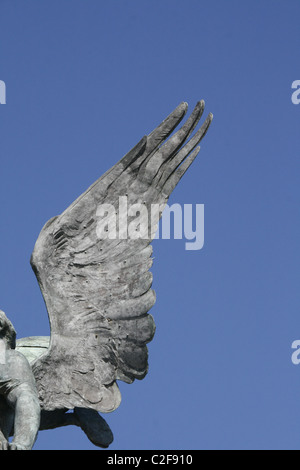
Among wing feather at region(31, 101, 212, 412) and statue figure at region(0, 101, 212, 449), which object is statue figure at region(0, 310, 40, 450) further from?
wing feather at region(31, 101, 212, 412)

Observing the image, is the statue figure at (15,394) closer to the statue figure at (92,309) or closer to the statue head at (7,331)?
the statue head at (7,331)

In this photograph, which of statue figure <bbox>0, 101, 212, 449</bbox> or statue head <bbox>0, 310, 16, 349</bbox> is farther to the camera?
A: statue figure <bbox>0, 101, 212, 449</bbox>

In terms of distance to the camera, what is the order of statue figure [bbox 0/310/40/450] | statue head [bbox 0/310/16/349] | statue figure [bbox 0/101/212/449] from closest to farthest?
statue figure [bbox 0/310/40/450], statue head [bbox 0/310/16/349], statue figure [bbox 0/101/212/449]

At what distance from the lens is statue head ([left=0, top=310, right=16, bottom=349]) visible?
22812mm

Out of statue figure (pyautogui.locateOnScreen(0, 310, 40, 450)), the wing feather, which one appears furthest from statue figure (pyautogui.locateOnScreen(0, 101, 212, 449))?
statue figure (pyautogui.locateOnScreen(0, 310, 40, 450))

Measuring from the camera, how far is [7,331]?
22859mm

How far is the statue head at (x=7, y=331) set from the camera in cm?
2281

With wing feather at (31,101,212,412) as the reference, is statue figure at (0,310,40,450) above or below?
below

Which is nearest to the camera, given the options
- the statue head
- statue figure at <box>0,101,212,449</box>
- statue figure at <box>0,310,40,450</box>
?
statue figure at <box>0,310,40,450</box>

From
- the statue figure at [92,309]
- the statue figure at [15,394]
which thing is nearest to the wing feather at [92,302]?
the statue figure at [92,309]

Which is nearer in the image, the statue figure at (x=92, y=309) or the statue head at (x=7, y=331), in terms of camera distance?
the statue head at (x=7, y=331)

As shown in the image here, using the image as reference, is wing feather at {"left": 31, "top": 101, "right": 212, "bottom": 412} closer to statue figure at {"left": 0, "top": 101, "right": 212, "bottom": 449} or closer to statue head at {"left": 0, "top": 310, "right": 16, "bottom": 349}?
statue figure at {"left": 0, "top": 101, "right": 212, "bottom": 449}
